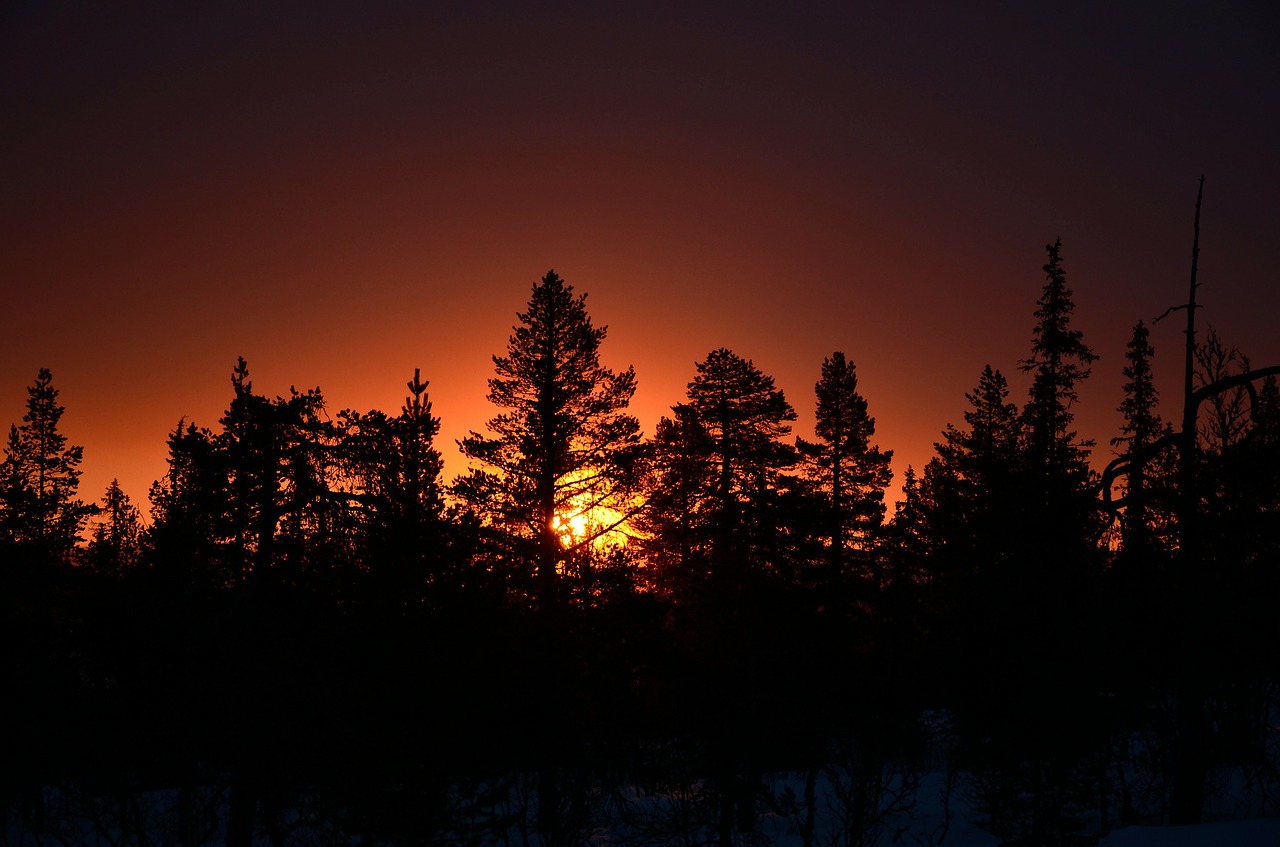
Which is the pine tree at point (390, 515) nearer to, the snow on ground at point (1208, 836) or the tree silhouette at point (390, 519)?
the tree silhouette at point (390, 519)

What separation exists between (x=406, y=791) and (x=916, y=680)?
31.8 ft

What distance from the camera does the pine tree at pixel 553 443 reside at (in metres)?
26.3

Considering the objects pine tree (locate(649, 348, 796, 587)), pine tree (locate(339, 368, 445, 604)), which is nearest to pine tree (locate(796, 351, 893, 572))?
pine tree (locate(649, 348, 796, 587))

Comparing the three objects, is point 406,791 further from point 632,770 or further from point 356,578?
point 632,770

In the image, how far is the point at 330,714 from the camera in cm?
1553

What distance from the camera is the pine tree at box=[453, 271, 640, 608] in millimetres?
26266

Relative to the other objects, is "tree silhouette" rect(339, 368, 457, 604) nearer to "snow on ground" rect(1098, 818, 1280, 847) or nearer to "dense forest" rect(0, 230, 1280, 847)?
"dense forest" rect(0, 230, 1280, 847)

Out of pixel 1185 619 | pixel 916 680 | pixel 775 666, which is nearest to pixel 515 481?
pixel 775 666

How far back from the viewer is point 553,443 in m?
27.0

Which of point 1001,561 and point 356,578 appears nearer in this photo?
point 1001,561

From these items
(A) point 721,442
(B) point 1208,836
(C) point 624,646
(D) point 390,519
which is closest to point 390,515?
(D) point 390,519

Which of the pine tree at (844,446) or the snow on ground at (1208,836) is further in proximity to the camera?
the pine tree at (844,446)

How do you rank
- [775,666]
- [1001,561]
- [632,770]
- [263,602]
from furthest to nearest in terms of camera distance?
[632,770]
[775,666]
[263,602]
[1001,561]

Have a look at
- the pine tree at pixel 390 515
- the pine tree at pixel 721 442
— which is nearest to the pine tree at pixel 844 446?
the pine tree at pixel 721 442
